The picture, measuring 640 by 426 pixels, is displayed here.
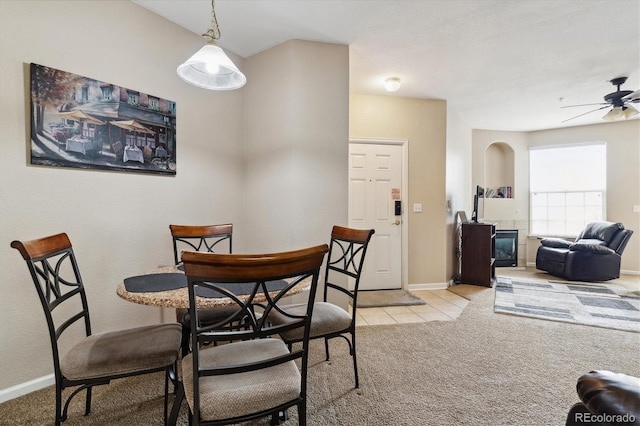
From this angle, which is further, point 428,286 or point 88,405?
point 428,286

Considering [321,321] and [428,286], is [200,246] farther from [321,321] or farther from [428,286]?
[428,286]

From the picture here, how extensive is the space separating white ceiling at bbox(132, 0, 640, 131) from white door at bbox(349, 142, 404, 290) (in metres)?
0.87

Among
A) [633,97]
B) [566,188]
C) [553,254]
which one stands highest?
[633,97]

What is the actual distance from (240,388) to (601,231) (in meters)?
6.18

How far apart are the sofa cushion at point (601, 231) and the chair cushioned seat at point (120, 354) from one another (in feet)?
20.2

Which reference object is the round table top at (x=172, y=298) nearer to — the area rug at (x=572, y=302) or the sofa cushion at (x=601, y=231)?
the area rug at (x=572, y=302)

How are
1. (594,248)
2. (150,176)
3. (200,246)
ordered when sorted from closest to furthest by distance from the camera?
(200,246) → (150,176) → (594,248)

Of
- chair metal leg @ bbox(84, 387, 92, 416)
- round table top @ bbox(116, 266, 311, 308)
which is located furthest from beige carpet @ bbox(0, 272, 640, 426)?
round table top @ bbox(116, 266, 311, 308)

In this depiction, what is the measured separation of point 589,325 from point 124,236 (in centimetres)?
430

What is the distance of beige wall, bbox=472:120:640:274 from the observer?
5246 mm

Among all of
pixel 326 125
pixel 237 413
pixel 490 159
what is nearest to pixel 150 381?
pixel 237 413

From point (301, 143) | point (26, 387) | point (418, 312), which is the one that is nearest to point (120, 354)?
point (26, 387)

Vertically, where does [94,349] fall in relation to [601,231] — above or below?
below

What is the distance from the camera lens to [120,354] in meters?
1.35
